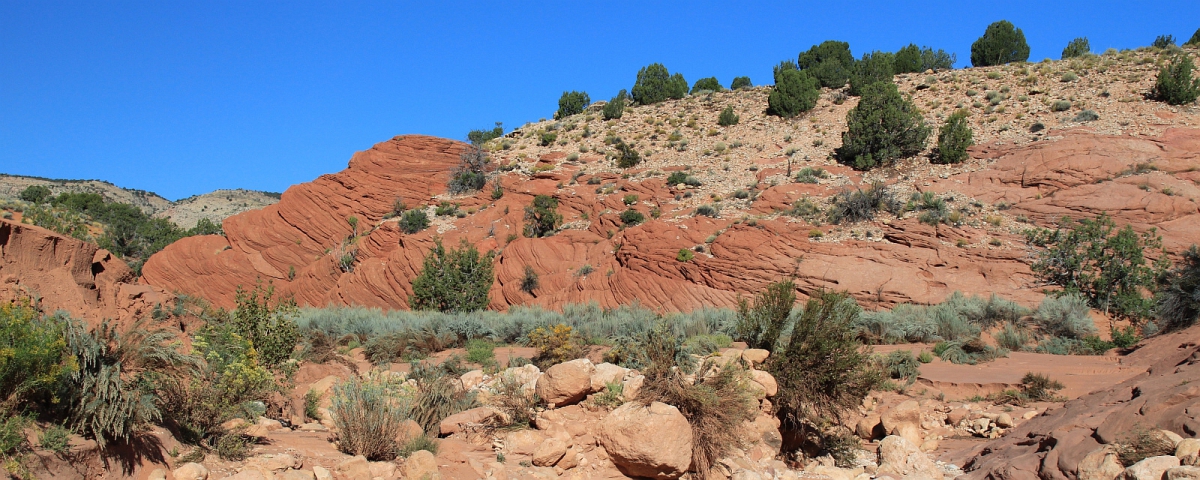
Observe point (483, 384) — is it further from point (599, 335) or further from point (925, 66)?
point (925, 66)

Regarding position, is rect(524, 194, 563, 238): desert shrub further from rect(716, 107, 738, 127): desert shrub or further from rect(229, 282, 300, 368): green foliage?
rect(229, 282, 300, 368): green foliage

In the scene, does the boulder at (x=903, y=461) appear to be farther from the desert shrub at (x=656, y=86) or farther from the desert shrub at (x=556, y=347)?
the desert shrub at (x=656, y=86)

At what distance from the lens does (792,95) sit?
38.4 m

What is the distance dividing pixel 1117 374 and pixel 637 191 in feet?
65.8

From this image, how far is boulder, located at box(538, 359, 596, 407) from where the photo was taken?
386 inches

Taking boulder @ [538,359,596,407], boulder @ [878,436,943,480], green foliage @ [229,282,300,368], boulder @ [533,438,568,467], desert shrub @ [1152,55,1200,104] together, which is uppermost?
desert shrub @ [1152,55,1200,104]

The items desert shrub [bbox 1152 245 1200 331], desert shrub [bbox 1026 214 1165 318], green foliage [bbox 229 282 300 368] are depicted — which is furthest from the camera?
desert shrub [bbox 1026 214 1165 318]

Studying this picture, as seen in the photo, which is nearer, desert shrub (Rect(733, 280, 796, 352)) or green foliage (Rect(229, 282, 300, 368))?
green foliage (Rect(229, 282, 300, 368))

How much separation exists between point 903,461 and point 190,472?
25.9 feet

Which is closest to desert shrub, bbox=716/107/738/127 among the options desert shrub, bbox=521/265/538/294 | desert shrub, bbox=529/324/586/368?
desert shrub, bbox=521/265/538/294

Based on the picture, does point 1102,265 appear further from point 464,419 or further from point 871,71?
point 871,71

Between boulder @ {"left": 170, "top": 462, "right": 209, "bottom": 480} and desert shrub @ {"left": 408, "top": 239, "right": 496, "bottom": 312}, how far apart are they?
682 inches

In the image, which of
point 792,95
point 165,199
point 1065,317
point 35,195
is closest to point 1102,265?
point 1065,317

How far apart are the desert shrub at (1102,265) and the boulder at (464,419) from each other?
51.0 feet
